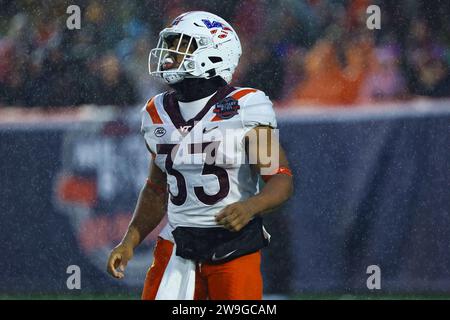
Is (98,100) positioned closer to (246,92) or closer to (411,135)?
(411,135)

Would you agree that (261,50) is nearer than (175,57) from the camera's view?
No

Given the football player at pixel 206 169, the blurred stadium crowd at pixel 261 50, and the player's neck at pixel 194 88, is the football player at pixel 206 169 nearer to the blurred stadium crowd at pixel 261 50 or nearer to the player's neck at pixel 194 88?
the player's neck at pixel 194 88

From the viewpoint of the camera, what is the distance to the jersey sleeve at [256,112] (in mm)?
3115

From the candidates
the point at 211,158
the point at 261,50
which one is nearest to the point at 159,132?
the point at 211,158

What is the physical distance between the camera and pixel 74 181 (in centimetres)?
496

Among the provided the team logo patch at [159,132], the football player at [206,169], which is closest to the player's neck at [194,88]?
the football player at [206,169]

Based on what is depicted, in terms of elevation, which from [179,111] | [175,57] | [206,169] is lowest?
[206,169]

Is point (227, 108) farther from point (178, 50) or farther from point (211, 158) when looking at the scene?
point (178, 50)

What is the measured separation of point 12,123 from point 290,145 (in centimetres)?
146

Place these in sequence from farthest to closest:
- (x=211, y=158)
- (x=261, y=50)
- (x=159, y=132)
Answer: (x=261, y=50)
(x=159, y=132)
(x=211, y=158)

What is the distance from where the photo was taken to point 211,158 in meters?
3.11

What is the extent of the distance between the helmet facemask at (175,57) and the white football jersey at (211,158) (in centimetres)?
14

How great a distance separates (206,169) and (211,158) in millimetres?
39

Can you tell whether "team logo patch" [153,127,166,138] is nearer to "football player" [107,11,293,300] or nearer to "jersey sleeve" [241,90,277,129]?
"football player" [107,11,293,300]
